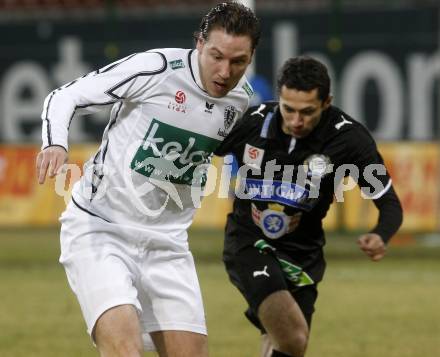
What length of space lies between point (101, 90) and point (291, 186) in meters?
1.70

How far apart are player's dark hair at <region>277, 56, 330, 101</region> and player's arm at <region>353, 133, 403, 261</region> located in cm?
37

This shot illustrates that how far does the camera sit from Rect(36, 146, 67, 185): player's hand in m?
4.77

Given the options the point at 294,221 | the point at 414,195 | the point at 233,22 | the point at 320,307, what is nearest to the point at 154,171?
the point at 233,22

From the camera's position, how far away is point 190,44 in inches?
776

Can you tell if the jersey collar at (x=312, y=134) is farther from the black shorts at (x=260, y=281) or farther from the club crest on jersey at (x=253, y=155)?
the black shorts at (x=260, y=281)

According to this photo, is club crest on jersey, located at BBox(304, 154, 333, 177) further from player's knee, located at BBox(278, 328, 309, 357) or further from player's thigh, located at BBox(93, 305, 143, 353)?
player's thigh, located at BBox(93, 305, 143, 353)

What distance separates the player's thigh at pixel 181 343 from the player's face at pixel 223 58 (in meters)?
1.18

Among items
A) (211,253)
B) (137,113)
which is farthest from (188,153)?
(211,253)

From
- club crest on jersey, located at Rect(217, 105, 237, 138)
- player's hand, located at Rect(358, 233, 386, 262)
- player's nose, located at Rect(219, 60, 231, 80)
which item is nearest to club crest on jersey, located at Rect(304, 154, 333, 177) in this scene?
player's hand, located at Rect(358, 233, 386, 262)

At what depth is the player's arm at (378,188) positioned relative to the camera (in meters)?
6.11

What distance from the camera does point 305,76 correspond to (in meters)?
6.52

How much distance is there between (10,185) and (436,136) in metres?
7.02

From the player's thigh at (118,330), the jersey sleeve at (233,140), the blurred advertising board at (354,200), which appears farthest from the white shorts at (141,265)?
the blurred advertising board at (354,200)

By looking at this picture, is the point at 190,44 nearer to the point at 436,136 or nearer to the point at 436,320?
the point at 436,136
